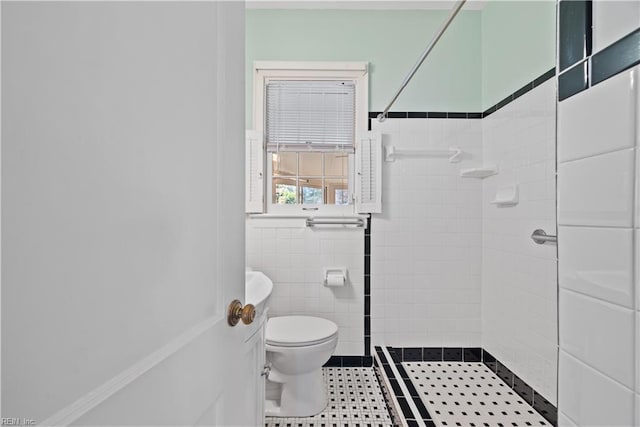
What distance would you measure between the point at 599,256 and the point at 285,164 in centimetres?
220

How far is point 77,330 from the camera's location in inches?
13.5

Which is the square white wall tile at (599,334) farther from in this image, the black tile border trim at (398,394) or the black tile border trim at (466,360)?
the black tile border trim at (466,360)

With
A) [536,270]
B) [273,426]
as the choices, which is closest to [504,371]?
[536,270]

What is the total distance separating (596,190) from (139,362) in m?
0.74

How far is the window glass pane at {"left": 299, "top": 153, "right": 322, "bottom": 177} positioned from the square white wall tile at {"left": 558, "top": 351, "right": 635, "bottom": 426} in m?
2.09

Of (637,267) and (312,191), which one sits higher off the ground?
(312,191)

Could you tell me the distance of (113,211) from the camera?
39cm

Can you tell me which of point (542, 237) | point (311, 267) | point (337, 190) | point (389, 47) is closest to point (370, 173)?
point (337, 190)

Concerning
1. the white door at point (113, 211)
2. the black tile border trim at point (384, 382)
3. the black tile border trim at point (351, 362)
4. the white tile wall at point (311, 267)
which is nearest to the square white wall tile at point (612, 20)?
the white door at point (113, 211)

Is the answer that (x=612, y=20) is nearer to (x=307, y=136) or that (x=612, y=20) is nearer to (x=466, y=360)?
(x=307, y=136)

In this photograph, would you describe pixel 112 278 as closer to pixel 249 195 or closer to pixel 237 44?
pixel 237 44

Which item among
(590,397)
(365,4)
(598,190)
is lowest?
(590,397)

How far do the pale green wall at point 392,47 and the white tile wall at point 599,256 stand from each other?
6.47 feet

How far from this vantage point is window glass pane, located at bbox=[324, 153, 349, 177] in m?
2.63
